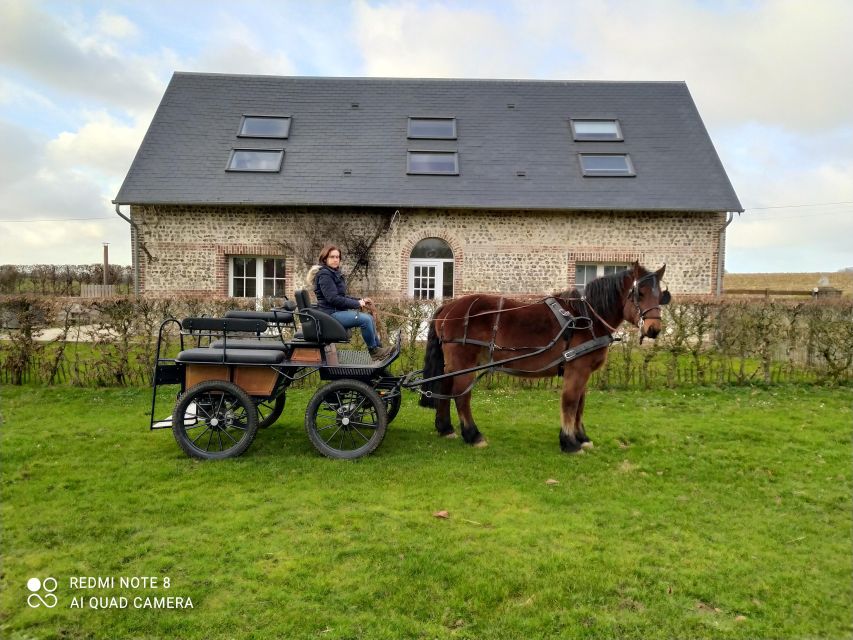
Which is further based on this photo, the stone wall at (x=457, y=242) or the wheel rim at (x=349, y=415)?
the stone wall at (x=457, y=242)

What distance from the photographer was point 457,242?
14.4m

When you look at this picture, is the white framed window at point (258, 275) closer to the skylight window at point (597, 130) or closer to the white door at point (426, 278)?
the white door at point (426, 278)

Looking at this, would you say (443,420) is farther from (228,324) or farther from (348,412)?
(228,324)

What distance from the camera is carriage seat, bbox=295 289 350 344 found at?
16.3 ft

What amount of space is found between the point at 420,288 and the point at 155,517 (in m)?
11.3

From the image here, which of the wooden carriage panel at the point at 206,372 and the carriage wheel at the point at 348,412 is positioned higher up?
the wooden carriage panel at the point at 206,372

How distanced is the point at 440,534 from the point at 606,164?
13.8 meters

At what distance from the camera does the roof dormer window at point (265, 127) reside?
51.6 feet

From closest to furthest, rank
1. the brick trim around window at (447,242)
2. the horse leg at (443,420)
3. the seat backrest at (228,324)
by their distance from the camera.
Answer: the seat backrest at (228,324)
the horse leg at (443,420)
the brick trim around window at (447,242)

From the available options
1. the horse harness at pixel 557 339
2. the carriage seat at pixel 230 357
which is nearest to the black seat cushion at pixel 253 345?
the carriage seat at pixel 230 357

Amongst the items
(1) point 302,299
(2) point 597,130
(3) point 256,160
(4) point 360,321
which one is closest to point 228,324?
(1) point 302,299

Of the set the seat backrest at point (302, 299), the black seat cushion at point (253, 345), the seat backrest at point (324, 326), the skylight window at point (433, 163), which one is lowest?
the black seat cushion at point (253, 345)

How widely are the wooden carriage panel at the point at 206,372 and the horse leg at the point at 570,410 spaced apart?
10.5 feet

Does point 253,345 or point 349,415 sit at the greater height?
point 253,345
